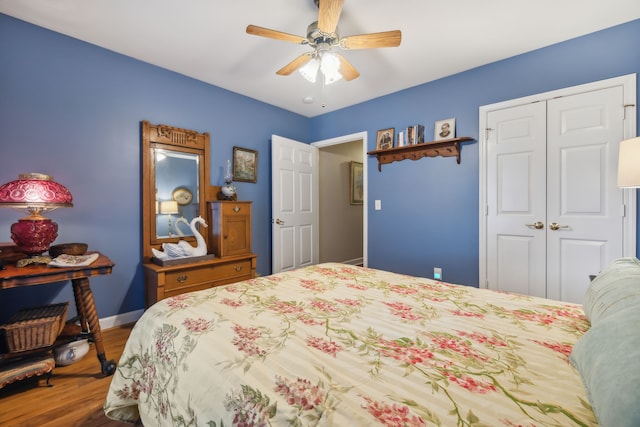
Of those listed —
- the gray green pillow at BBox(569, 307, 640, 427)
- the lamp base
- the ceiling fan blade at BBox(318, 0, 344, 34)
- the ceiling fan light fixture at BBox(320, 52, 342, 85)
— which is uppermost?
the ceiling fan blade at BBox(318, 0, 344, 34)

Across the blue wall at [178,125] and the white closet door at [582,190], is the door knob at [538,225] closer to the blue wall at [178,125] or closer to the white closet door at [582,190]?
the white closet door at [582,190]

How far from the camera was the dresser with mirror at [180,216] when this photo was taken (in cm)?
256

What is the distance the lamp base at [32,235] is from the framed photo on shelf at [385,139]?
321 centimetres

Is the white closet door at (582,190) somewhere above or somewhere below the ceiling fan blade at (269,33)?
below

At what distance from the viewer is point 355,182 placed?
525 centimetres

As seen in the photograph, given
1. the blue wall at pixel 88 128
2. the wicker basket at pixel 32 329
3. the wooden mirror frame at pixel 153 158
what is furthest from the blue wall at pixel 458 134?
the wicker basket at pixel 32 329

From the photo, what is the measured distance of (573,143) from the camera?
7.83 feet

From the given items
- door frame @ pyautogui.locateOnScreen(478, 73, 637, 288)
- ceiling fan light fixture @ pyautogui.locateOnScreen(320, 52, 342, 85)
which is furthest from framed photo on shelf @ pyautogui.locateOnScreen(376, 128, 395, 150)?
ceiling fan light fixture @ pyautogui.locateOnScreen(320, 52, 342, 85)

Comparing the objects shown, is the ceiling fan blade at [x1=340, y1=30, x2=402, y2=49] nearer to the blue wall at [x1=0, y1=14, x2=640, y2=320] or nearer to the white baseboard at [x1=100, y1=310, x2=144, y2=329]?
the blue wall at [x1=0, y1=14, x2=640, y2=320]

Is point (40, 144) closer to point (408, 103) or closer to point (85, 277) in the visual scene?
point (85, 277)

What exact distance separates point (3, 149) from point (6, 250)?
75 cm

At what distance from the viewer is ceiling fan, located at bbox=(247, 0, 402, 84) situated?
173cm

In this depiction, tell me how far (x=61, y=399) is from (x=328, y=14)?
273 centimetres

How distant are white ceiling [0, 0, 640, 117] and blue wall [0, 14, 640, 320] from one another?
15 centimetres
